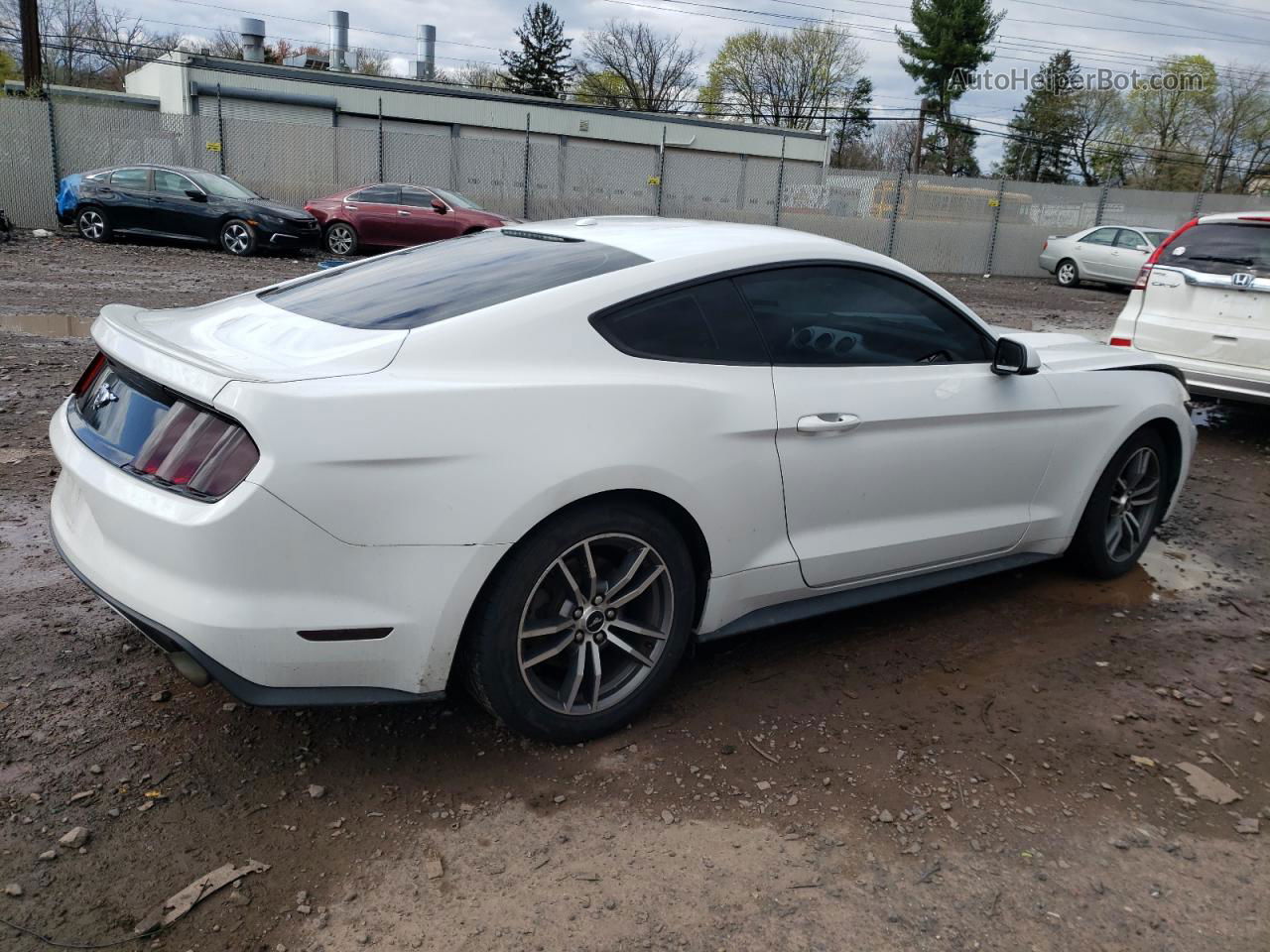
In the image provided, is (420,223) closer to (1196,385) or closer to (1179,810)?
(1196,385)

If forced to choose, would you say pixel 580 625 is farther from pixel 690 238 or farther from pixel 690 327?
pixel 690 238

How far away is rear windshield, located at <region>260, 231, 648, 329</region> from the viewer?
9.86 ft

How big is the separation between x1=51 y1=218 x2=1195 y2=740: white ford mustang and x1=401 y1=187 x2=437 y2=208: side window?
51.0ft

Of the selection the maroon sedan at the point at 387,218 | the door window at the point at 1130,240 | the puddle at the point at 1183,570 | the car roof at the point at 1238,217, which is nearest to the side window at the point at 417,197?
the maroon sedan at the point at 387,218

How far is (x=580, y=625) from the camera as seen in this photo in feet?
9.62

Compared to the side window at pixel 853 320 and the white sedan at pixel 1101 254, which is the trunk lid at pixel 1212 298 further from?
the white sedan at pixel 1101 254

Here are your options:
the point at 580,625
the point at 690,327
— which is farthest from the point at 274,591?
the point at 690,327

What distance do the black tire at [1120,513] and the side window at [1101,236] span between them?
67.8 ft

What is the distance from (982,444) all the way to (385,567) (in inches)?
92.3

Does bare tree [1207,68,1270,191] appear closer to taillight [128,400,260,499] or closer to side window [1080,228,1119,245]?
side window [1080,228,1119,245]

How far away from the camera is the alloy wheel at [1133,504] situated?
4.58 metres

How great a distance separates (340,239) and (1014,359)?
54.1 ft

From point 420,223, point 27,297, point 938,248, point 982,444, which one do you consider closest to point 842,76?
point 938,248

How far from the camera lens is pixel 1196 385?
746 centimetres
